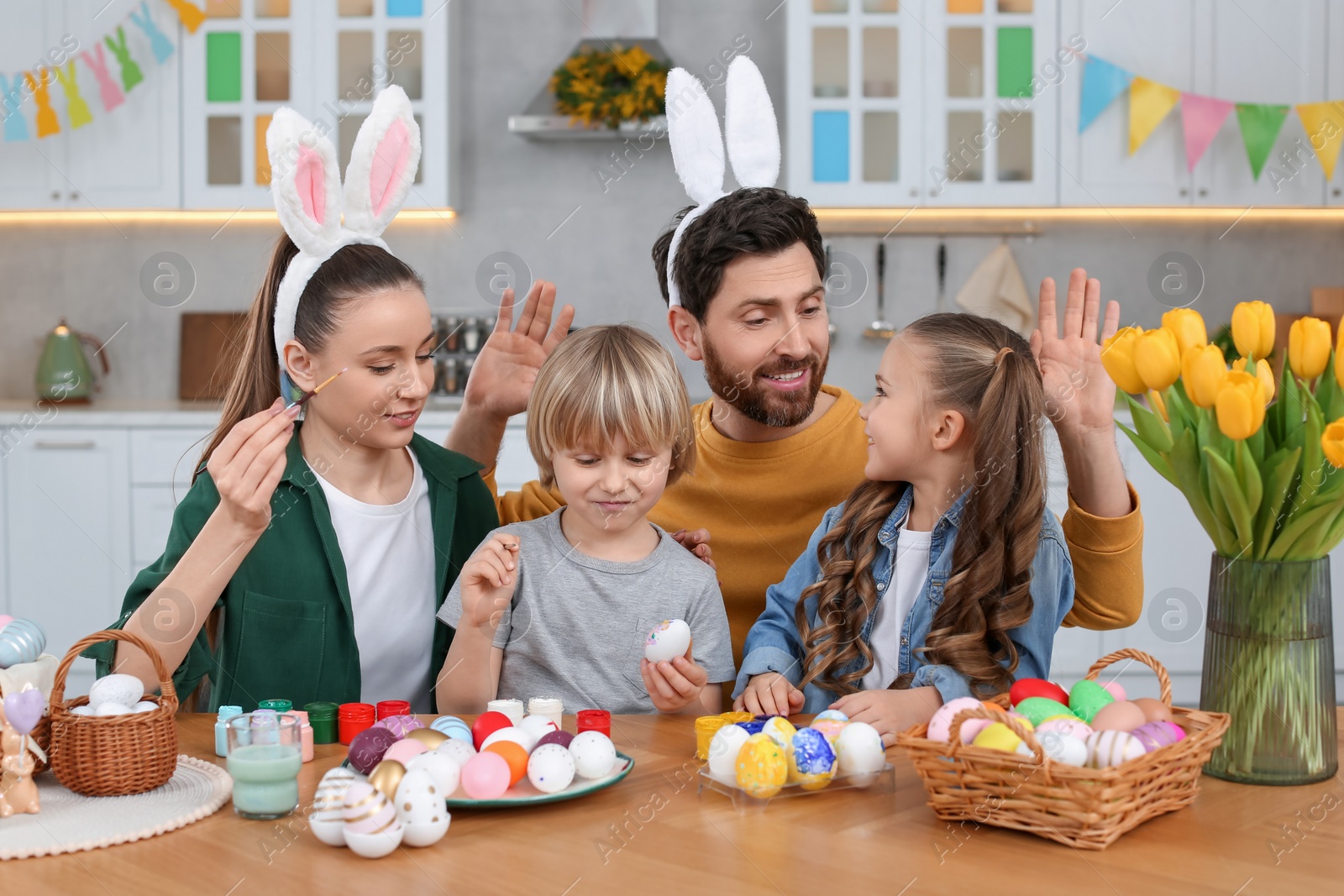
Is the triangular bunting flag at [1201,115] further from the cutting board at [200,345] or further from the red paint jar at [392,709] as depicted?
the red paint jar at [392,709]

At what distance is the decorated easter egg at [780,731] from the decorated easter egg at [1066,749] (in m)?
0.23

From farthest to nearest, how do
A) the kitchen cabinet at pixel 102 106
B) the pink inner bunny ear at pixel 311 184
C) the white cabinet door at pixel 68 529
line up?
1. the kitchen cabinet at pixel 102 106
2. the white cabinet door at pixel 68 529
3. the pink inner bunny ear at pixel 311 184

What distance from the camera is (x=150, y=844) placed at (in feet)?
3.27

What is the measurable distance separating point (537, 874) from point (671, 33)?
367 centimetres

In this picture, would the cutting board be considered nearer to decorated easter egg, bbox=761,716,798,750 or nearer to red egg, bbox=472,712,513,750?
red egg, bbox=472,712,513,750

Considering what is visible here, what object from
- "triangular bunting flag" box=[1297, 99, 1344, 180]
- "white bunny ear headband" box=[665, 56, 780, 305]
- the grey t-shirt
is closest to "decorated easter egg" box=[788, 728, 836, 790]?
the grey t-shirt

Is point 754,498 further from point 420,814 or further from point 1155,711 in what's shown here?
point 420,814

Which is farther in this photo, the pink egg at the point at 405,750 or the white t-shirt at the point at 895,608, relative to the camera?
the white t-shirt at the point at 895,608

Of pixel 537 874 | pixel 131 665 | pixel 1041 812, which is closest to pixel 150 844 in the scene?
pixel 537 874

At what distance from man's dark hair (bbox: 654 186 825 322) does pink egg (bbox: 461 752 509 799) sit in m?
1.11

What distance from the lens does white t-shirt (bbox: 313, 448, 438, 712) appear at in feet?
5.77

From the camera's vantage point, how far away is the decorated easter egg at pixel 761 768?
108cm

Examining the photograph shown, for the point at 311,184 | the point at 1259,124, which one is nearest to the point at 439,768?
the point at 311,184

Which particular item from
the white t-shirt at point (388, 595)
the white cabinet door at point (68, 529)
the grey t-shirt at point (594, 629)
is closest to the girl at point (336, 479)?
the white t-shirt at point (388, 595)
